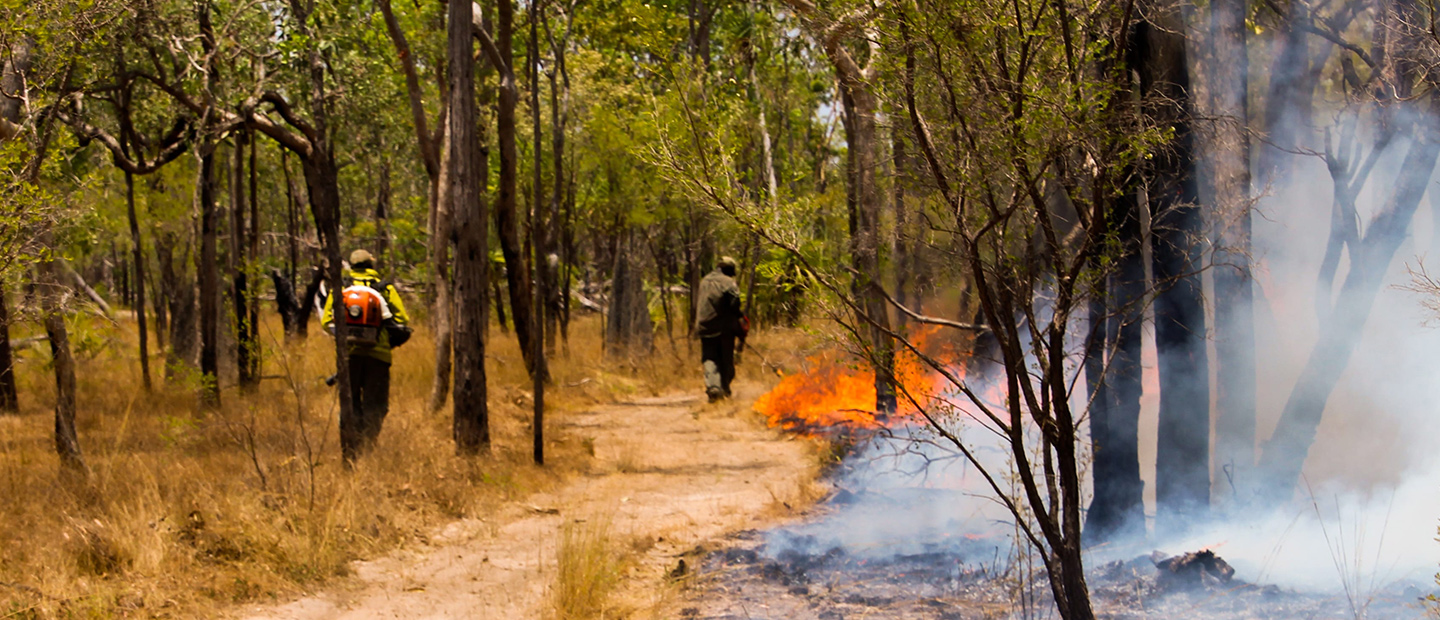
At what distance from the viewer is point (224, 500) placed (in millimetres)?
6270

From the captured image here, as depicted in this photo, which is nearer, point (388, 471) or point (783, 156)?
point (388, 471)

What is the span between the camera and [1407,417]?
587cm

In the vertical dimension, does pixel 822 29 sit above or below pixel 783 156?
below

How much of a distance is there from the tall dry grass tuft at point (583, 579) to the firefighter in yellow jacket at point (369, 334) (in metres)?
3.33

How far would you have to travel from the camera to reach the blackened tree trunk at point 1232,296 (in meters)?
5.71

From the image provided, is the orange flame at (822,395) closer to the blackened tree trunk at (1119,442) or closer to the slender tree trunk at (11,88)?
the blackened tree trunk at (1119,442)

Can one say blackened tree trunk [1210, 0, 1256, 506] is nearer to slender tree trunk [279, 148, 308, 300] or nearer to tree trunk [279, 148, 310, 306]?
tree trunk [279, 148, 310, 306]

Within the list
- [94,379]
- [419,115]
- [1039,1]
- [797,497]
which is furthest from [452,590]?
[94,379]

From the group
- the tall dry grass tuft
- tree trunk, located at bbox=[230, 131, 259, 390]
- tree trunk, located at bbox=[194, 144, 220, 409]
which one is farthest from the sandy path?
tree trunk, located at bbox=[230, 131, 259, 390]

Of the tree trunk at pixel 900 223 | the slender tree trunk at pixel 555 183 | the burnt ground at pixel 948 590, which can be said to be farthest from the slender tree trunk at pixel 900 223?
the slender tree trunk at pixel 555 183

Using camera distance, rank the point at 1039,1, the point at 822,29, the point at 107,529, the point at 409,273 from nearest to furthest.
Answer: the point at 1039,1
the point at 822,29
the point at 107,529
the point at 409,273

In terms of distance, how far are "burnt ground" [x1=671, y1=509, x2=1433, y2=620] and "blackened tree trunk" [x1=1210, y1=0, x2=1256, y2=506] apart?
1243mm

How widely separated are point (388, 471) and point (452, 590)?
6.99ft

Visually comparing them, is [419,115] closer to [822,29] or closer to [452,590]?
[452,590]
